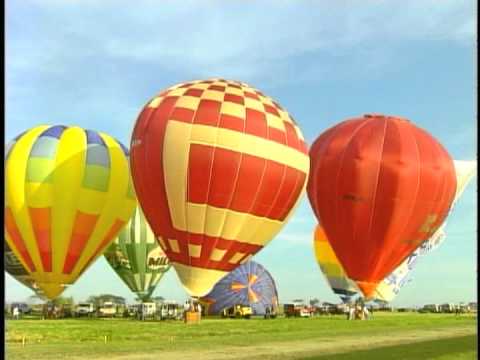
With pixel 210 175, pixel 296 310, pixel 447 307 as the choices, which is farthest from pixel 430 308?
pixel 210 175

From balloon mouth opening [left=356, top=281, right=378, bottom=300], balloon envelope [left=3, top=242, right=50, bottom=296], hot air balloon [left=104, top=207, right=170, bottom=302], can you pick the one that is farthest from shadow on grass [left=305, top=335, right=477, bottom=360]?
hot air balloon [left=104, top=207, right=170, bottom=302]

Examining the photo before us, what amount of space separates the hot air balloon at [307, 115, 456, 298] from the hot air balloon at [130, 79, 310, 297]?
4.94 meters

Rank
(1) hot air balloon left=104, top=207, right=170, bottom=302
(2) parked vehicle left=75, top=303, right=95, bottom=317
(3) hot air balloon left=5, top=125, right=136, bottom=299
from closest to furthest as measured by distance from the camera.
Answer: (3) hot air balloon left=5, top=125, right=136, bottom=299, (1) hot air balloon left=104, top=207, right=170, bottom=302, (2) parked vehicle left=75, top=303, right=95, bottom=317

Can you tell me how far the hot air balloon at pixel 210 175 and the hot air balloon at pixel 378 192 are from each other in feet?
16.2

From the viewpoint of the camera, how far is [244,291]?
58562 mm

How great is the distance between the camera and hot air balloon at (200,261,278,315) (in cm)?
5719

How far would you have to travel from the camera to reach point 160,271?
51312 mm

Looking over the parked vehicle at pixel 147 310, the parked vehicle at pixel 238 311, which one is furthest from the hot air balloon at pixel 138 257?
the parked vehicle at pixel 238 311

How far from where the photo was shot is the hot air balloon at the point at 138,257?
4978 centimetres

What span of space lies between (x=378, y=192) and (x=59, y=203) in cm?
1722

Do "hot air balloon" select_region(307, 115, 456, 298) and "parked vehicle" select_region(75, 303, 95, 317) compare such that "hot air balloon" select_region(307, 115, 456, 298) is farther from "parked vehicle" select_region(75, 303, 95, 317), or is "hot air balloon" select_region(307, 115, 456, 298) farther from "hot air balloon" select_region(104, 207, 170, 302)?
"parked vehicle" select_region(75, 303, 95, 317)

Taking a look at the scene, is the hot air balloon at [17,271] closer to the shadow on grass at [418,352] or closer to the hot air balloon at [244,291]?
the hot air balloon at [244,291]

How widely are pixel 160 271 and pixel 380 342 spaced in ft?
92.3

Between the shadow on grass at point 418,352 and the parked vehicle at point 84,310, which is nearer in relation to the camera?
the shadow on grass at point 418,352
